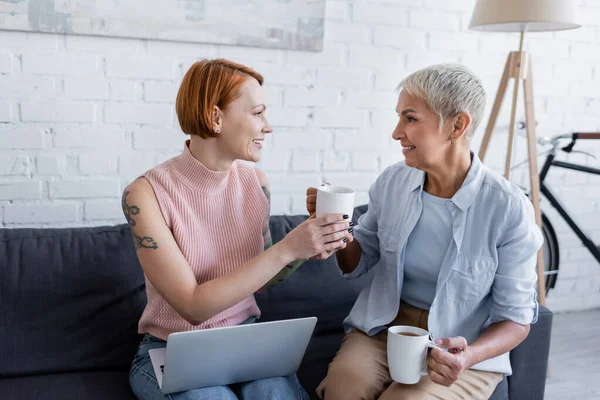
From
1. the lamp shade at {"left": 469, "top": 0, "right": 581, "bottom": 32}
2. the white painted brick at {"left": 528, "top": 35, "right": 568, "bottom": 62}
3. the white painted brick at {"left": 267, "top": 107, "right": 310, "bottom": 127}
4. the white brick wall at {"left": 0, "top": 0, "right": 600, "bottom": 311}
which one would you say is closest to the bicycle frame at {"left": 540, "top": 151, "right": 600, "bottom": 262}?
the white brick wall at {"left": 0, "top": 0, "right": 600, "bottom": 311}

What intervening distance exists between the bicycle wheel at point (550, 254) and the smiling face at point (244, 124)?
1.93 m

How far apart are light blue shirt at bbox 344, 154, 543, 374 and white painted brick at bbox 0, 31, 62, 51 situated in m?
1.22

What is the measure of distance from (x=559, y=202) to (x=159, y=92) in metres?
1.90

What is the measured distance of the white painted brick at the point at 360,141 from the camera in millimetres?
2518

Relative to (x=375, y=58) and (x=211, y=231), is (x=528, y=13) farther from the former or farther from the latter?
(x=211, y=231)

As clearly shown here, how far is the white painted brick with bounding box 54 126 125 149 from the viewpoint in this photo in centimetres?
208

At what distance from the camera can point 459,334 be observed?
1.55 meters

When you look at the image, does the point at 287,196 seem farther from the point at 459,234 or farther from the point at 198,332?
the point at 198,332

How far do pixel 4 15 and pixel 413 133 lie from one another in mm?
1286

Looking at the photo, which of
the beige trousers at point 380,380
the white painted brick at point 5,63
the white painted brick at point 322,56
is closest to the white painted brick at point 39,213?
the white painted brick at point 5,63

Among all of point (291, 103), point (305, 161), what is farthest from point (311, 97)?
point (305, 161)

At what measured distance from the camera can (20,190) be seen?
2.06 meters

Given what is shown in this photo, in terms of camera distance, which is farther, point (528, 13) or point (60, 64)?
point (528, 13)

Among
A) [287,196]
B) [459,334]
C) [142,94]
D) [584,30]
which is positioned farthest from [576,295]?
[142,94]
